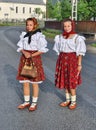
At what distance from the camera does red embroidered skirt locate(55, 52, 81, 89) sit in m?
7.23

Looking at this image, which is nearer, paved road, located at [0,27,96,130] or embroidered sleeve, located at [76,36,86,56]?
paved road, located at [0,27,96,130]

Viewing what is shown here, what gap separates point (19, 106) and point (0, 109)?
0.36 metres

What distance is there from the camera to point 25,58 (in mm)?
→ 7156

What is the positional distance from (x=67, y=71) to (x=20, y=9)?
11811 centimetres

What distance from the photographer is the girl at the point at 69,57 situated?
715cm

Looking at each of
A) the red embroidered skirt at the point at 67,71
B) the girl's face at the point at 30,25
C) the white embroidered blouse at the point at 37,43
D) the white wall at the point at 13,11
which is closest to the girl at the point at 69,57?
the red embroidered skirt at the point at 67,71

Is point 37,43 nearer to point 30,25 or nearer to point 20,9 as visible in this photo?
point 30,25

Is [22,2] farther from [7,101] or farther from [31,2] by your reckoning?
[7,101]

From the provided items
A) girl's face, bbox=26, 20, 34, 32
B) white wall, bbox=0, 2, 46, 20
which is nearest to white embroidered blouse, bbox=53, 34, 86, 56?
girl's face, bbox=26, 20, 34, 32

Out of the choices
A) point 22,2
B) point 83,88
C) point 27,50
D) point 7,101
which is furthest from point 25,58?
point 22,2

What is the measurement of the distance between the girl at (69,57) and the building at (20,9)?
109741 millimetres

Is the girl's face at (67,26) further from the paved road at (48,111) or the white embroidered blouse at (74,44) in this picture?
the paved road at (48,111)

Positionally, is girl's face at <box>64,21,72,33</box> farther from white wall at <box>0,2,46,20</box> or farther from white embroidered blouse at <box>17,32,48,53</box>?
white wall at <box>0,2,46,20</box>

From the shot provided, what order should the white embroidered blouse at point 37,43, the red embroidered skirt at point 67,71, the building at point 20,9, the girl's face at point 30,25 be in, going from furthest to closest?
the building at point 20,9
the red embroidered skirt at point 67,71
the white embroidered blouse at point 37,43
the girl's face at point 30,25
